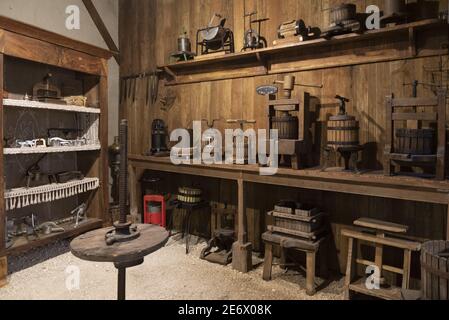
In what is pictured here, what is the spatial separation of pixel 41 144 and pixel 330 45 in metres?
2.97

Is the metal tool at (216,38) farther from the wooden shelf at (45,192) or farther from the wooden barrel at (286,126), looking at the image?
the wooden shelf at (45,192)

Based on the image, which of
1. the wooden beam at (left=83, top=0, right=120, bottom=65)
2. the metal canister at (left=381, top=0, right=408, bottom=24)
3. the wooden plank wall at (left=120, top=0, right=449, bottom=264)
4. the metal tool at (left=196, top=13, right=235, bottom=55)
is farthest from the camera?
the wooden beam at (left=83, top=0, right=120, bottom=65)

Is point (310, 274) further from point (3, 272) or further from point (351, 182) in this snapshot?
point (3, 272)

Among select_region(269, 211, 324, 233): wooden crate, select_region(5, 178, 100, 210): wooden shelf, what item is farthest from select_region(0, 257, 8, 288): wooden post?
select_region(269, 211, 324, 233): wooden crate

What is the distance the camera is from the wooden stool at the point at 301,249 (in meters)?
2.80

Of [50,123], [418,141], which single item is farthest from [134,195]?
[418,141]

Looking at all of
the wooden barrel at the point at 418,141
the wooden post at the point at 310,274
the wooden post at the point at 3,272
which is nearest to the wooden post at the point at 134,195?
the wooden post at the point at 3,272

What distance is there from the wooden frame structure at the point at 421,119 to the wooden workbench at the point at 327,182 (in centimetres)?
12

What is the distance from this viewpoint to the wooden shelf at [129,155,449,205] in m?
2.28

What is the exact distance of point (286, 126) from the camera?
3.01m

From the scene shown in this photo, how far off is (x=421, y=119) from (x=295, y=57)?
4.55 feet

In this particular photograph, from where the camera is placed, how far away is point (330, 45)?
3158 mm

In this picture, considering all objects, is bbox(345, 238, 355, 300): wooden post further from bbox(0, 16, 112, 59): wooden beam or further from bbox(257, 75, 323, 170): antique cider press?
bbox(0, 16, 112, 59): wooden beam

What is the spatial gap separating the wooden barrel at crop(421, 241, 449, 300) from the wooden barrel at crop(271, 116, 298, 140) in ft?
4.65
